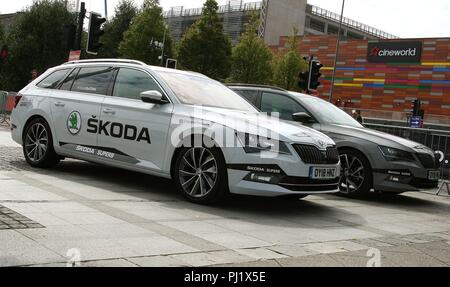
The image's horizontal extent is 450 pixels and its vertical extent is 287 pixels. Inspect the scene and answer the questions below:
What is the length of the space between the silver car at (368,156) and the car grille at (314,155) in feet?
7.21

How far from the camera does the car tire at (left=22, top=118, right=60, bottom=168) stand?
7844 mm

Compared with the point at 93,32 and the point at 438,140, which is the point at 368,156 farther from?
the point at 93,32

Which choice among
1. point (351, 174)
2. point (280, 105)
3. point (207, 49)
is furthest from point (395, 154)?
point (207, 49)

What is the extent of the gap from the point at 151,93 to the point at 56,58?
113 feet

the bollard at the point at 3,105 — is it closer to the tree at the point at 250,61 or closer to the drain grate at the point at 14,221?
the drain grate at the point at 14,221

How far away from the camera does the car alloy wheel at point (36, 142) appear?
7.91 m

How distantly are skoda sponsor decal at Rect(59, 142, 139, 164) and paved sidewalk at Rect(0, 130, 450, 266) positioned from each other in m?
0.37

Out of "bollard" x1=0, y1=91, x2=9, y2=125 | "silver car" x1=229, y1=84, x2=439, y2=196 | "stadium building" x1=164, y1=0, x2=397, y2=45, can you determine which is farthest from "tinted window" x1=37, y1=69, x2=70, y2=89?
"stadium building" x1=164, y1=0, x2=397, y2=45

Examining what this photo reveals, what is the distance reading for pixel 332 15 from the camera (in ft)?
304

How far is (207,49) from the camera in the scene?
37.5 m

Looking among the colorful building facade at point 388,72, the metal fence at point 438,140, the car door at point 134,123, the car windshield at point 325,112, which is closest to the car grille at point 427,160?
the car windshield at point 325,112
